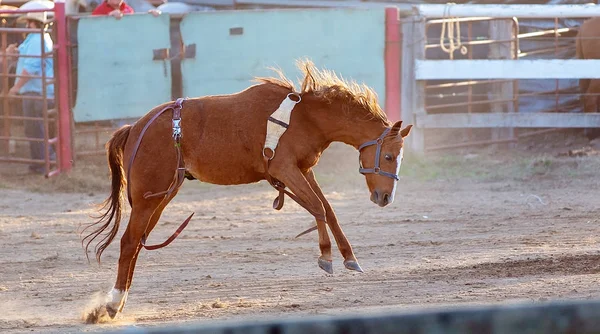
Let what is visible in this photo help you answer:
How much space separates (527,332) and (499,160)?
34.7 feet

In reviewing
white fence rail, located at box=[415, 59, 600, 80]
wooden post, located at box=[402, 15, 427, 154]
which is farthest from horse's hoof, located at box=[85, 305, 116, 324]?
white fence rail, located at box=[415, 59, 600, 80]

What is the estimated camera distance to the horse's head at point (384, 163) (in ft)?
18.4

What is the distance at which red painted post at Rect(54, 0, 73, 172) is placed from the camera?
10719 mm

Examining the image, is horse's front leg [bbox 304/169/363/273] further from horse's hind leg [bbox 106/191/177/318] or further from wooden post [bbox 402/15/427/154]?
wooden post [bbox 402/15/427/154]

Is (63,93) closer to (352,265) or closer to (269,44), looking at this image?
(269,44)

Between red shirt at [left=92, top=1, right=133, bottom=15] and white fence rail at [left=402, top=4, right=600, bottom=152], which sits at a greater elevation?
red shirt at [left=92, top=1, right=133, bottom=15]

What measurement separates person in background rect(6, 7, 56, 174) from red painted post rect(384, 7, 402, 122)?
164 inches

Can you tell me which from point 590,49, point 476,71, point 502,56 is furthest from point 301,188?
point 590,49

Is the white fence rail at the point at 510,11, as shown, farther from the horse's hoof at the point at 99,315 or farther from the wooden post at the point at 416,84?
the horse's hoof at the point at 99,315

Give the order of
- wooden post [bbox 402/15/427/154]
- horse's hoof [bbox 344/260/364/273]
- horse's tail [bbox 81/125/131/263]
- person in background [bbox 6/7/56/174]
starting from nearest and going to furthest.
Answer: horse's hoof [bbox 344/260/364/273], horse's tail [bbox 81/125/131/263], person in background [bbox 6/7/56/174], wooden post [bbox 402/15/427/154]

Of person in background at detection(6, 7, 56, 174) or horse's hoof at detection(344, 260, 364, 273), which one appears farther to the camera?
person in background at detection(6, 7, 56, 174)

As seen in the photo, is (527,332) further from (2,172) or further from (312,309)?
A: (2,172)

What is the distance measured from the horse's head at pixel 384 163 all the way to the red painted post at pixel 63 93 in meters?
6.17

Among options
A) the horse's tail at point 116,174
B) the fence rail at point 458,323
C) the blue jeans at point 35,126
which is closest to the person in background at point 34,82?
the blue jeans at point 35,126
